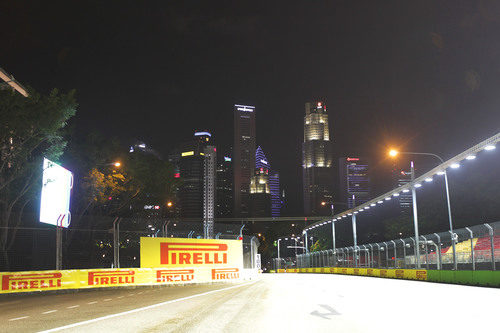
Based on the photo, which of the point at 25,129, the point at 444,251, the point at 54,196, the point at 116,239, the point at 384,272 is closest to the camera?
the point at 54,196

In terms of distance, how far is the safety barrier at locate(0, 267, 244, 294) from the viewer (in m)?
21.9

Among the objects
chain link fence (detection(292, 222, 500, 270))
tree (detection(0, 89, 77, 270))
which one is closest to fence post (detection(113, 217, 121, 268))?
tree (detection(0, 89, 77, 270))

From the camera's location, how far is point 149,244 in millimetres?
30656

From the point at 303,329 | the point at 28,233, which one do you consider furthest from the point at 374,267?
the point at 303,329

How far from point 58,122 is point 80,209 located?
14719 millimetres

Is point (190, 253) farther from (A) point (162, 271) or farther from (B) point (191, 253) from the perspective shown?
(A) point (162, 271)

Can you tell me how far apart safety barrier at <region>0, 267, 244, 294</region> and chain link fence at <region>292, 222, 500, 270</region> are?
13.8 metres

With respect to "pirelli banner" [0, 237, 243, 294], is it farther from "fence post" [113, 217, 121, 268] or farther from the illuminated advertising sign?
"fence post" [113, 217, 121, 268]

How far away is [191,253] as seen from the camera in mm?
33500

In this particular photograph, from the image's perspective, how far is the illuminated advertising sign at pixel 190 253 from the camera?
3067 centimetres

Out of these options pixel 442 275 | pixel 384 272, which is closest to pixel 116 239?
pixel 442 275

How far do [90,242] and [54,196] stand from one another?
5293mm

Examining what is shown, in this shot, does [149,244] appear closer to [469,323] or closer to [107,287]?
[107,287]

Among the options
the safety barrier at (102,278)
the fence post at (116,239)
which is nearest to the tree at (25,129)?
the safety barrier at (102,278)
